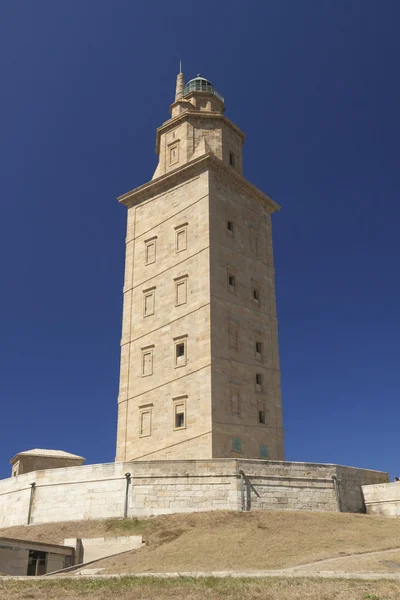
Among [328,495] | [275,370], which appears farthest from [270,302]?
[328,495]

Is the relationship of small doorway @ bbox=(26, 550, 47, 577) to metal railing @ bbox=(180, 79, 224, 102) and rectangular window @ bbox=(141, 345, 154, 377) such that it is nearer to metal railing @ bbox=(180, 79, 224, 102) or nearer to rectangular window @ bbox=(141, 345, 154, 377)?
rectangular window @ bbox=(141, 345, 154, 377)

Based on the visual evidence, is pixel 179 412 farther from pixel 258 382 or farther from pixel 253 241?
pixel 253 241

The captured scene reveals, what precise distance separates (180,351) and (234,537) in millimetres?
16617

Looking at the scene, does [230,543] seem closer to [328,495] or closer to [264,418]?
[328,495]

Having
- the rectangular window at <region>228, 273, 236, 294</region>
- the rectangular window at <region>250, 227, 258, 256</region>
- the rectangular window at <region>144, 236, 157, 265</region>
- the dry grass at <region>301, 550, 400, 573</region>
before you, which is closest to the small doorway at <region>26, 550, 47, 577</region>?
the dry grass at <region>301, 550, 400, 573</region>

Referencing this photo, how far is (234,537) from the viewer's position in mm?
22906

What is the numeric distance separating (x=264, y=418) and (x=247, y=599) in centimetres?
2500

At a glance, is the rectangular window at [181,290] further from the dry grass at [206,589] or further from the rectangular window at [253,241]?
the dry grass at [206,589]

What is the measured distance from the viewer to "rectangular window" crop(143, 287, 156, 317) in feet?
136

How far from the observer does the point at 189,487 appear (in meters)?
28.3

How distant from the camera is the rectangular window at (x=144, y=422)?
37.7 metres

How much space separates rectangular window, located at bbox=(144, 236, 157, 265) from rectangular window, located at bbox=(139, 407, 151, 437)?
10.8 metres

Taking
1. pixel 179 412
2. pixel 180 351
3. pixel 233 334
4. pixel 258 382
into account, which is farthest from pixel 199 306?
pixel 179 412

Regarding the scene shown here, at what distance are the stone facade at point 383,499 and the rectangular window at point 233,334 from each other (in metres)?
11.4
